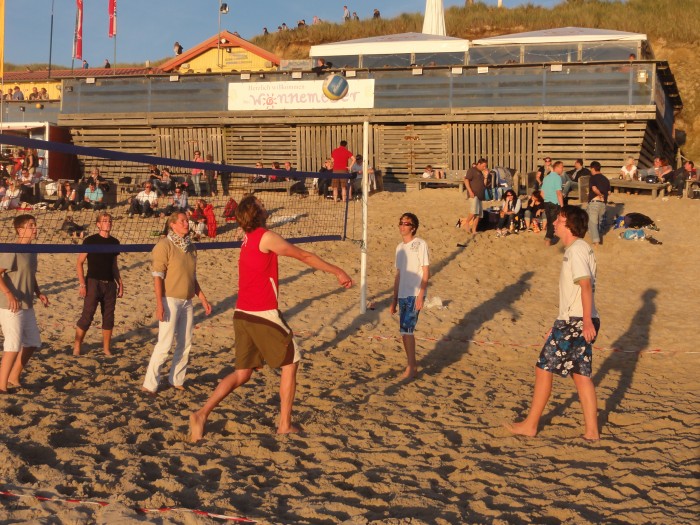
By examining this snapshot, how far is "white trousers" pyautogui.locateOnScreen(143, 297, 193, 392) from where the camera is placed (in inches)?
291

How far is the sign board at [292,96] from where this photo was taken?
941 inches

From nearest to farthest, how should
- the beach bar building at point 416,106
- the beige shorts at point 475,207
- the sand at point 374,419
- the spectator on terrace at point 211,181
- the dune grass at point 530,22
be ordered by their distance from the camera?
the sand at point 374,419 → the beige shorts at point 475,207 → the spectator on terrace at point 211,181 → the beach bar building at point 416,106 → the dune grass at point 530,22

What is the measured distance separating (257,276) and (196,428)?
116 cm

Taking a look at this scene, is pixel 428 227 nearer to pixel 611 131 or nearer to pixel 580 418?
pixel 611 131

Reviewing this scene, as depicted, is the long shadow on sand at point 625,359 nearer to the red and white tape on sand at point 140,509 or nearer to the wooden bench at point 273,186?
the red and white tape on sand at point 140,509

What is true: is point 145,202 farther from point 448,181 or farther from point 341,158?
point 448,181

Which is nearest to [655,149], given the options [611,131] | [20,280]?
[611,131]

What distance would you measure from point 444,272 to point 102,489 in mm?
10221

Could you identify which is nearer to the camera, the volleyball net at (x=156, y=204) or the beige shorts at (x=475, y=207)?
the volleyball net at (x=156, y=204)

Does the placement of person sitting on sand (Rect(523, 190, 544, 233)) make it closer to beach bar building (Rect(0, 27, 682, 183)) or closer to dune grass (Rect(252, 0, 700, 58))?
beach bar building (Rect(0, 27, 682, 183))

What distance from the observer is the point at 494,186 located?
18.8 metres

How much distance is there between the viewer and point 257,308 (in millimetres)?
5957

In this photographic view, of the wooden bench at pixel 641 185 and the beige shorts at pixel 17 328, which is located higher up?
the wooden bench at pixel 641 185

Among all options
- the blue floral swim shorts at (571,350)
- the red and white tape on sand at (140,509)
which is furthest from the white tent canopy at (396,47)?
the red and white tape on sand at (140,509)
